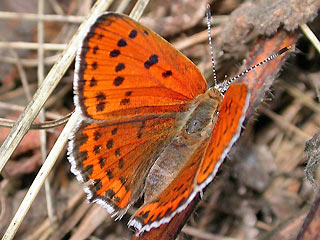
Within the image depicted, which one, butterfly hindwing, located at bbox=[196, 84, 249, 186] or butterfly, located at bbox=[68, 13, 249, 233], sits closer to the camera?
butterfly hindwing, located at bbox=[196, 84, 249, 186]

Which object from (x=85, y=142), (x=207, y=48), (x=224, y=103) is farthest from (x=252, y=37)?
(x=85, y=142)

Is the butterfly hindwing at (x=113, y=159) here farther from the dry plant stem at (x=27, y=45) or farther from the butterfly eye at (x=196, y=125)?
the dry plant stem at (x=27, y=45)

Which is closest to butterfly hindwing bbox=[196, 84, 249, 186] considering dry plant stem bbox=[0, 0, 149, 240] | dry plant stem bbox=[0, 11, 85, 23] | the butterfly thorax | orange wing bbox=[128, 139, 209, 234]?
orange wing bbox=[128, 139, 209, 234]

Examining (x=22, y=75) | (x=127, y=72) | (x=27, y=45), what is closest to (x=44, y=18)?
(x=27, y=45)

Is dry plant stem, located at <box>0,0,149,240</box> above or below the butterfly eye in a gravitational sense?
above

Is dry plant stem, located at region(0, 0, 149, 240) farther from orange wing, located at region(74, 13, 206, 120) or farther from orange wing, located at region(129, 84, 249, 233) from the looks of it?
orange wing, located at region(129, 84, 249, 233)

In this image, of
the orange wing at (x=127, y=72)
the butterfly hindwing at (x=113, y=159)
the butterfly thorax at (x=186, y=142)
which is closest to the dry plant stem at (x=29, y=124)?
the orange wing at (x=127, y=72)

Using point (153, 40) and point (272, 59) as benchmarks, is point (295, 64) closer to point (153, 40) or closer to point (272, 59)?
point (272, 59)
